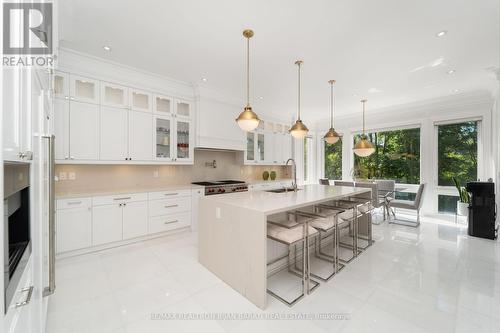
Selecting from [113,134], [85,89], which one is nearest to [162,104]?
[113,134]

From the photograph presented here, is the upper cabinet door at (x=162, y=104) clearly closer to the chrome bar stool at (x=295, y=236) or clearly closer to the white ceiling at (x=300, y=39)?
the white ceiling at (x=300, y=39)

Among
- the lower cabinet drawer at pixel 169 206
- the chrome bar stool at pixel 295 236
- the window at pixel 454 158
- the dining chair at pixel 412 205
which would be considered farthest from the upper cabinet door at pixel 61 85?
the window at pixel 454 158

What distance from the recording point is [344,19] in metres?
2.26

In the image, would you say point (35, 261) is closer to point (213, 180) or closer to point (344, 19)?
point (344, 19)

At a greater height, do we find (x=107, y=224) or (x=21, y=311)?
(x=21, y=311)

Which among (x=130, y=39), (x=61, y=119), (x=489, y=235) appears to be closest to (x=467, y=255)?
(x=489, y=235)

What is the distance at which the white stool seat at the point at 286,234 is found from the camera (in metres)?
2.01

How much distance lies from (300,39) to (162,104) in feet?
8.28

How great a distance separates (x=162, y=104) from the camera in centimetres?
384

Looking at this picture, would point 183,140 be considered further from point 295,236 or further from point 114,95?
point 295,236

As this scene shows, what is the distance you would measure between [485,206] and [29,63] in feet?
18.7

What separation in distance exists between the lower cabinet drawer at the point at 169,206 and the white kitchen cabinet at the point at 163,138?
761mm

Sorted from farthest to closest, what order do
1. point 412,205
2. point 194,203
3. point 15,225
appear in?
point 412,205, point 194,203, point 15,225

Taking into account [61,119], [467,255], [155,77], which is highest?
[155,77]
